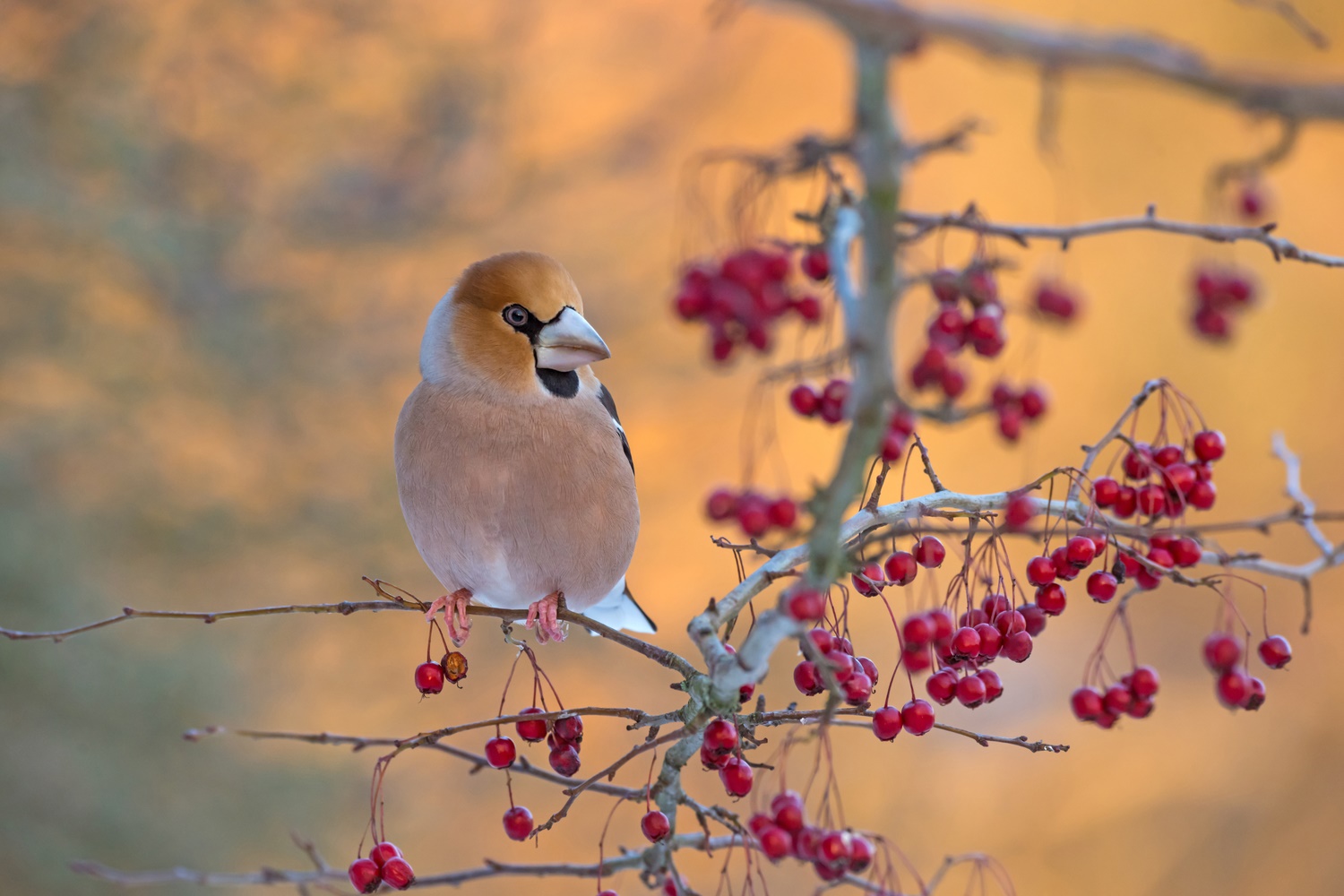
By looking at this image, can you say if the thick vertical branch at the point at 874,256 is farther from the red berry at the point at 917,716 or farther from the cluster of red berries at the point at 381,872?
the cluster of red berries at the point at 381,872

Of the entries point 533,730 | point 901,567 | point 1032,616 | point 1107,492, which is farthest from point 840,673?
point 533,730

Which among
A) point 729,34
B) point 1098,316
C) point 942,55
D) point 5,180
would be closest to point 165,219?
point 5,180

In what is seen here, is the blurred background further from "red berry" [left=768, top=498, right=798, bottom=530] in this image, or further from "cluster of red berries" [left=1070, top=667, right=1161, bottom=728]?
"red berry" [left=768, top=498, right=798, bottom=530]

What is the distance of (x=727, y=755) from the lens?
1449 millimetres

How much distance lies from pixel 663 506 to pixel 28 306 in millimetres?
2611

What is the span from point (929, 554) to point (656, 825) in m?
Result: 0.48

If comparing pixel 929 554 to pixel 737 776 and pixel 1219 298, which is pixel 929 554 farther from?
pixel 1219 298

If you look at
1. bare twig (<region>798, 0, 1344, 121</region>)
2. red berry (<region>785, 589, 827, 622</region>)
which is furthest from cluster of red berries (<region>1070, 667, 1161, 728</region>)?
bare twig (<region>798, 0, 1344, 121</region>)

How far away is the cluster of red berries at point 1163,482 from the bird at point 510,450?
916 mm

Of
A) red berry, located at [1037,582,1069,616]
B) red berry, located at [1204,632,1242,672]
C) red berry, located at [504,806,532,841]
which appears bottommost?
red berry, located at [504,806,532,841]

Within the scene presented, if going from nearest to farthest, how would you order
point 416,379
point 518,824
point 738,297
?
point 738,297 → point 518,824 → point 416,379

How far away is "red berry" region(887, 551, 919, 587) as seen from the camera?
147 cm

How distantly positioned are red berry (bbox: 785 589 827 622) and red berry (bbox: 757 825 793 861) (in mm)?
295

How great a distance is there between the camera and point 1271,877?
17.9 ft
